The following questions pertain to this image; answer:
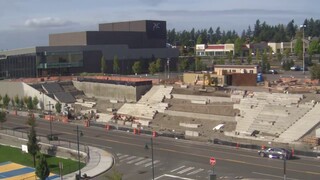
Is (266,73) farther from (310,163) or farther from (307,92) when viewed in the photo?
(310,163)

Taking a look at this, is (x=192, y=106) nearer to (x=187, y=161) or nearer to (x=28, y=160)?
(x=187, y=161)

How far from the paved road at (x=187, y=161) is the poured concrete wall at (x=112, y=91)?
22.4 meters

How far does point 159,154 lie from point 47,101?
40.5 metres

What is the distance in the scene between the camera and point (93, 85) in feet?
282

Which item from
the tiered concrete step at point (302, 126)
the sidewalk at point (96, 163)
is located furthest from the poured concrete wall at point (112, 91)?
the tiered concrete step at point (302, 126)

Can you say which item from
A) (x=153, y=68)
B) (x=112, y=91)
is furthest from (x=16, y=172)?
(x=153, y=68)

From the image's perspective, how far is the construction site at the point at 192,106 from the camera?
5078 cm

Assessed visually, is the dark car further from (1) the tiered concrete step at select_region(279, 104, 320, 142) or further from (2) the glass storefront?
(2) the glass storefront

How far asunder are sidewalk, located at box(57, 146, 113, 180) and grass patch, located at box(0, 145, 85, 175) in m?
1.07

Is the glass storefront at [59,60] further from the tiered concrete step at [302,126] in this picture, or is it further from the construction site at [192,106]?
the tiered concrete step at [302,126]

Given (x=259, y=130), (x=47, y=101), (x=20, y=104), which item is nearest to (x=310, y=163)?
(x=259, y=130)

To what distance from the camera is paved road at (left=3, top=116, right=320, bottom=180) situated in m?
37.1

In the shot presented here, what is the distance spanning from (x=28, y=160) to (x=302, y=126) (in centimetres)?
2724

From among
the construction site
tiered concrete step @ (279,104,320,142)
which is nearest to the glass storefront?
the construction site
